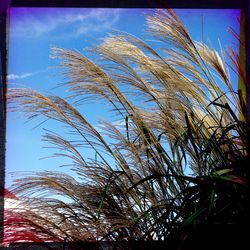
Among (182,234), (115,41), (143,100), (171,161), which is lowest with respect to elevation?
(182,234)

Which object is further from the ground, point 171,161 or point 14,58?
point 14,58

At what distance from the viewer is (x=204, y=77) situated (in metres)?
2.15

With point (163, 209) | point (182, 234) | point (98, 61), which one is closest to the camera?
point (182, 234)

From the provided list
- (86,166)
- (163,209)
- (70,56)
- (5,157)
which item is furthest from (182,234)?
(5,157)

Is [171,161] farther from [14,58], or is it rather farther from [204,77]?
[14,58]

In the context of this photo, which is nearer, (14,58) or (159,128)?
(159,128)

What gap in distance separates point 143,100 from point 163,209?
36 centimetres

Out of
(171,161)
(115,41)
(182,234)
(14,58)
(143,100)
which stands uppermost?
(14,58)

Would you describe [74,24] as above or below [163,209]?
above

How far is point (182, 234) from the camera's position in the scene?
63.9 inches

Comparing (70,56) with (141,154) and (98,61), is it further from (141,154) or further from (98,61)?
(141,154)

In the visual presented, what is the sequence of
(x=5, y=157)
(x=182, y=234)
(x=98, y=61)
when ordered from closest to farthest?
(x=182, y=234)
(x=98, y=61)
(x=5, y=157)

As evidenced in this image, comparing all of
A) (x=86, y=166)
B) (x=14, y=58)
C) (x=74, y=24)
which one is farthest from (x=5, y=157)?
(x=86, y=166)

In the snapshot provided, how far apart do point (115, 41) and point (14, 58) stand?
0.93 m
